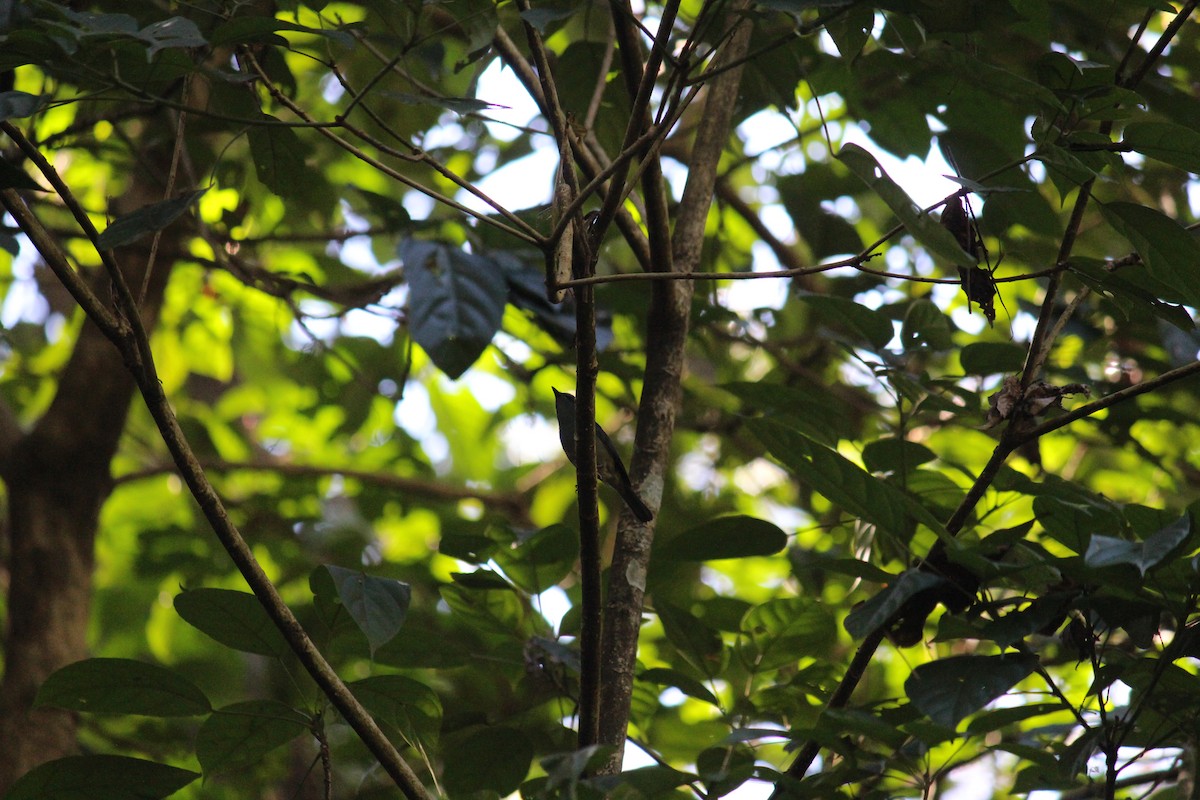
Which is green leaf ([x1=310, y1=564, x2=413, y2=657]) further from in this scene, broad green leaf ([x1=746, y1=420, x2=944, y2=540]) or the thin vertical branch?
broad green leaf ([x1=746, y1=420, x2=944, y2=540])

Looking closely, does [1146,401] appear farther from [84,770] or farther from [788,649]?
[84,770]

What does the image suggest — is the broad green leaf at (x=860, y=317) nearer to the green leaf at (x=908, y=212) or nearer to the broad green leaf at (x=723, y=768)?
the green leaf at (x=908, y=212)

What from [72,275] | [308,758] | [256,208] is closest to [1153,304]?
[72,275]

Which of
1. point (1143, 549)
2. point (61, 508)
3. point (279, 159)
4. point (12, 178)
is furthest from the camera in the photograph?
point (61, 508)

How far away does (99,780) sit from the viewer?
778 mm

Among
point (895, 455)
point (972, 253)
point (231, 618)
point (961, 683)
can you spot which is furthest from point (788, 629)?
point (231, 618)

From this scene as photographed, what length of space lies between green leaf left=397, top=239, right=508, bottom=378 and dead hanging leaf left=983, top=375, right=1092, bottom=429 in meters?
0.50

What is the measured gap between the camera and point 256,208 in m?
1.99

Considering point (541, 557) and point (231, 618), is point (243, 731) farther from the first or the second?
point (541, 557)

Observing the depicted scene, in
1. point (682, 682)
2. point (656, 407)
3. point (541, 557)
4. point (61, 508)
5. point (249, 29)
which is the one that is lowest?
point (682, 682)

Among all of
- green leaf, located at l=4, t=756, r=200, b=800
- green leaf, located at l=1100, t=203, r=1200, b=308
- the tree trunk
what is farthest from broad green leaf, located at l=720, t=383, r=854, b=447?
the tree trunk

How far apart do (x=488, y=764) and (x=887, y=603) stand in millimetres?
451

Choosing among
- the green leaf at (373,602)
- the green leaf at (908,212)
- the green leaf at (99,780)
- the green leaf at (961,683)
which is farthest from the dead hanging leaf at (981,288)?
the green leaf at (99,780)

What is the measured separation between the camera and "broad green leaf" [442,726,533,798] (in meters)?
0.94
